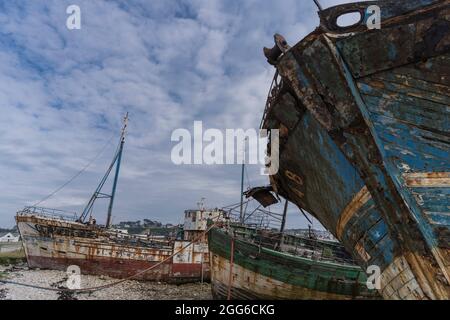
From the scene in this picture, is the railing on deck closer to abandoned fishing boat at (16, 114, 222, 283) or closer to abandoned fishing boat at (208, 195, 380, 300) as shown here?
abandoned fishing boat at (208, 195, 380, 300)

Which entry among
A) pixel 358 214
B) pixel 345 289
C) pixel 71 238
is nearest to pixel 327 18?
pixel 358 214

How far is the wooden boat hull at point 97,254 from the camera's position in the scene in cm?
2084

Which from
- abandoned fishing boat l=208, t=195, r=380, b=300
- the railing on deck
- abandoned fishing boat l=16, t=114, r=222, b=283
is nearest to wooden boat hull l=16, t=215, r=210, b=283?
abandoned fishing boat l=16, t=114, r=222, b=283

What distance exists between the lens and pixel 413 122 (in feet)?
10.9

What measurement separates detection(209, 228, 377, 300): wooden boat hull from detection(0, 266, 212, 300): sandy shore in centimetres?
560

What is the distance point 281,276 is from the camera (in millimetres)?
11227

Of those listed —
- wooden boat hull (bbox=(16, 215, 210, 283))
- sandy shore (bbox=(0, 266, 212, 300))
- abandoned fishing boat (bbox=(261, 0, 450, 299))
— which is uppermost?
abandoned fishing boat (bbox=(261, 0, 450, 299))

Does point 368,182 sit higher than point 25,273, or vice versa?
point 368,182

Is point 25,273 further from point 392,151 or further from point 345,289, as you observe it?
point 392,151

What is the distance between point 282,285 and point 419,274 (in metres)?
8.62

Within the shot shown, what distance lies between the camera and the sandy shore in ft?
50.4

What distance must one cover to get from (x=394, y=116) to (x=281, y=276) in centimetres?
923

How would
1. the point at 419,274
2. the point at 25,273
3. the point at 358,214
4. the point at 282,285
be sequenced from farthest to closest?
the point at 25,273, the point at 282,285, the point at 358,214, the point at 419,274

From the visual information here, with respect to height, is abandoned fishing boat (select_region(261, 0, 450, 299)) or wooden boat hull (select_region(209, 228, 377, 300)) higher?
abandoned fishing boat (select_region(261, 0, 450, 299))
